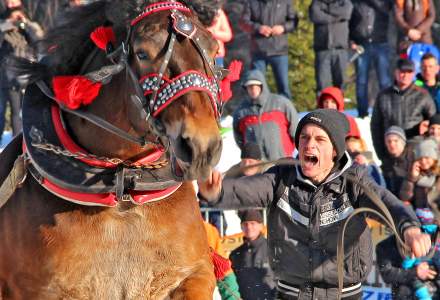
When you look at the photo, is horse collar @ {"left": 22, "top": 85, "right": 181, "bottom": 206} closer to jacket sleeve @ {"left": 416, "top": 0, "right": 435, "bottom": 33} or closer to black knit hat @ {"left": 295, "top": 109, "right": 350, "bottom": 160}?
black knit hat @ {"left": 295, "top": 109, "right": 350, "bottom": 160}

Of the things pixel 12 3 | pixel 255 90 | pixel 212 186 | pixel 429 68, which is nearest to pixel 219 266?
pixel 212 186

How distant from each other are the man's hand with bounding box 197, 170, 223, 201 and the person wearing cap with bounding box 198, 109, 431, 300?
14.0 inches

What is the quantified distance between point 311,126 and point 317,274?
0.74 metres

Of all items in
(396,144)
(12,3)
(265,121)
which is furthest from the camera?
(12,3)

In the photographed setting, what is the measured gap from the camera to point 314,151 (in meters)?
4.73

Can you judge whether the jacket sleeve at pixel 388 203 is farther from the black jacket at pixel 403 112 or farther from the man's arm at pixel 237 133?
the man's arm at pixel 237 133

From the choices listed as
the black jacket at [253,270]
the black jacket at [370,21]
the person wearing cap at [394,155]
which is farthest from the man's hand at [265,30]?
the black jacket at [253,270]

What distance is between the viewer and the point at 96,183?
4.36 m

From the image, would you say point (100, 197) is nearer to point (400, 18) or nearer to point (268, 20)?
point (268, 20)

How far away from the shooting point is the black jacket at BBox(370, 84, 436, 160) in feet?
28.2

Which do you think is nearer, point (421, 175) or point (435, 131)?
point (421, 175)

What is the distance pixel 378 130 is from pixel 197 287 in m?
4.73

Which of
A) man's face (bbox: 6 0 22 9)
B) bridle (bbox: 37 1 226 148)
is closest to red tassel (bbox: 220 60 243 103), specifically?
bridle (bbox: 37 1 226 148)

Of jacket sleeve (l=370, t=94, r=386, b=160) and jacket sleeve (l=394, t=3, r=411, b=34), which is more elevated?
jacket sleeve (l=394, t=3, r=411, b=34)
